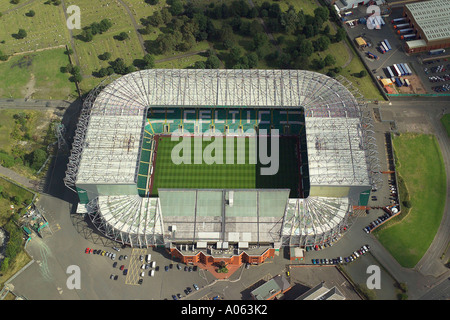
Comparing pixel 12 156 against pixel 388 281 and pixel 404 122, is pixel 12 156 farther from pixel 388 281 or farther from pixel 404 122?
pixel 404 122

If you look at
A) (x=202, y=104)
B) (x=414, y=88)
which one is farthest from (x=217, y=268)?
(x=414, y=88)

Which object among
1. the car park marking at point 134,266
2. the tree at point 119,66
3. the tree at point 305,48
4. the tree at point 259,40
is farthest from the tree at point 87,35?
the car park marking at point 134,266

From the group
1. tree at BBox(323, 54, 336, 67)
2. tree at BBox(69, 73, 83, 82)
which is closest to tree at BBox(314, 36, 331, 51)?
tree at BBox(323, 54, 336, 67)

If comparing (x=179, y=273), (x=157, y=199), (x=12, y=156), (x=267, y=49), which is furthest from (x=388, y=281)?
(x=12, y=156)

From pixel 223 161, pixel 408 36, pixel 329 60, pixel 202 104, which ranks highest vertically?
pixel 408 36

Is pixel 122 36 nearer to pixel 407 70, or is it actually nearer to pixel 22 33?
pixel 22 33
